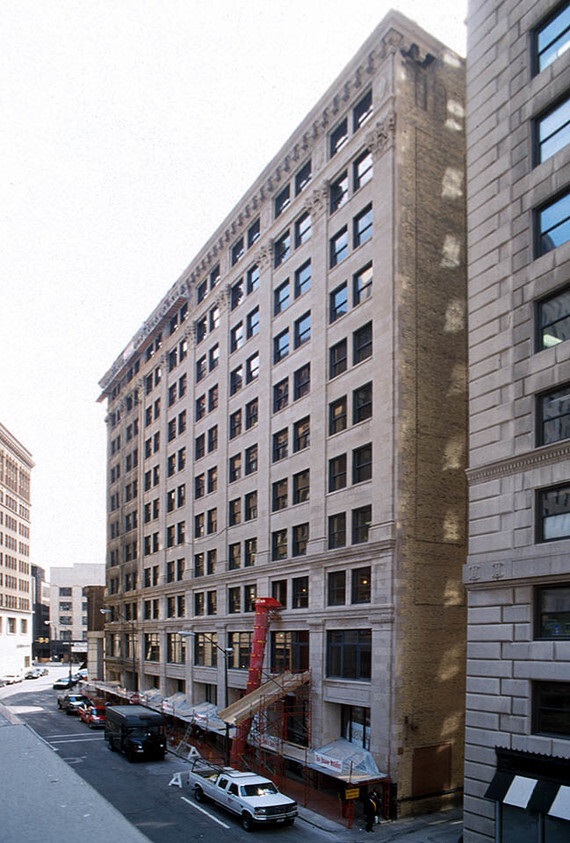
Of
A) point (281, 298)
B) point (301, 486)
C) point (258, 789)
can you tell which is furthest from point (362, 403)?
point (258, 789)

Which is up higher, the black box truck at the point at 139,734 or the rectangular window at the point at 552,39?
the rectangular window at the point at 552,39

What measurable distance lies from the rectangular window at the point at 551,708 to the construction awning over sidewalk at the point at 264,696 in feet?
55.6

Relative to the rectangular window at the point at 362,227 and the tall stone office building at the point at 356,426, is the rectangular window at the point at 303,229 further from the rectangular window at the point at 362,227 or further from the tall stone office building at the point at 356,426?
the rectangular window at the point at 362,227

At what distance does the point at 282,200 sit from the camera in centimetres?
4778

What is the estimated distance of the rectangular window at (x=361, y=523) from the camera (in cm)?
3562

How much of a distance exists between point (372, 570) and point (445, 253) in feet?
48.0

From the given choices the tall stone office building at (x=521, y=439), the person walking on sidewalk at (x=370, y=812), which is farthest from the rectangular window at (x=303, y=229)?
the person walking on sidewalk at (x=370, y=812)

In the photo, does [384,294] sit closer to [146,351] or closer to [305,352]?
[305,352]

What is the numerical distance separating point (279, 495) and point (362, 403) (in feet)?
32.3

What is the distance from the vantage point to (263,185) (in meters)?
48.5

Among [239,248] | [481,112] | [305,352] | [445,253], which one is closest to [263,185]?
[239,248]

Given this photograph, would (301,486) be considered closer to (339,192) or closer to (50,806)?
(339,192)

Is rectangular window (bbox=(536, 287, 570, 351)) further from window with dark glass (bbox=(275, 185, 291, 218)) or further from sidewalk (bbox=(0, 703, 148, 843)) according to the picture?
window with dark glass (bbox=(275, 185, 291, 218))

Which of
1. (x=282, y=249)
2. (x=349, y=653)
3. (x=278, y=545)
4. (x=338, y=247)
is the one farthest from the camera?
(x=282, y=249)
